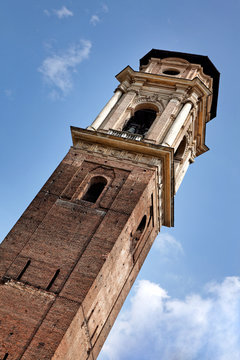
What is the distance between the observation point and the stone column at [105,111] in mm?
25906

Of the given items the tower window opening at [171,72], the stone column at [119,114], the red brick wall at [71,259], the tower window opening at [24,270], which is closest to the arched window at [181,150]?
the stone column at [119,114]

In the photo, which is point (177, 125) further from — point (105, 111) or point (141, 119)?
point (105, 111)

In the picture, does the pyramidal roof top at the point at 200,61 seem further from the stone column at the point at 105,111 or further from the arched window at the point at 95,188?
the arched window at the point at 95,188

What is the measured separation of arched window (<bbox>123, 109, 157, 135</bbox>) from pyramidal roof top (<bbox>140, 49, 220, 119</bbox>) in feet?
23.3

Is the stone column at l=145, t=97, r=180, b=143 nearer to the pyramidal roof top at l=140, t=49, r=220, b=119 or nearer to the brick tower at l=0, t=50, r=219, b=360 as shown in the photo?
the brick tower at l=0, t=50, r=219, b=360

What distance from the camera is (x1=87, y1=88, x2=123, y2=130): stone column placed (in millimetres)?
25906

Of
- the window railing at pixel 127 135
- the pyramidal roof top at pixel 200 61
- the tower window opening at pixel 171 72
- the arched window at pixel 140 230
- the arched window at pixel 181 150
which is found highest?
the pyramidal roof top at pixel 200 61

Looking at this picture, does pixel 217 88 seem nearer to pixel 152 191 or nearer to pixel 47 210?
pixel 152 191

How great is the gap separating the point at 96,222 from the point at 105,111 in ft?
31.3

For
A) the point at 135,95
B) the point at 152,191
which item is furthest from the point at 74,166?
the point at 135,95

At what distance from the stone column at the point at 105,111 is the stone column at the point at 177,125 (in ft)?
13.5

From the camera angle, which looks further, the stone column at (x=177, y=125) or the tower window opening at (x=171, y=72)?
the tower window opening at (x=171, y=72)

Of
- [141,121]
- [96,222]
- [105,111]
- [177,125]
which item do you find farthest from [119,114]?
[96,222]

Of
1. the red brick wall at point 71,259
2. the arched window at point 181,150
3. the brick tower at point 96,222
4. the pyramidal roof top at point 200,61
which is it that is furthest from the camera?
the pyramidal roof top at point 200,61
